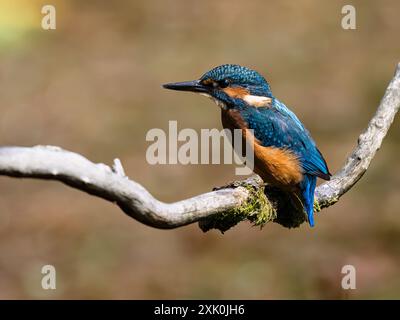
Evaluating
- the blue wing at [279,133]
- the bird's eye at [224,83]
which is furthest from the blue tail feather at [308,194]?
the bird's eye at [224,83]

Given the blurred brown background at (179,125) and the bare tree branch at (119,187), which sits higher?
the blurred brown background at (179,125)

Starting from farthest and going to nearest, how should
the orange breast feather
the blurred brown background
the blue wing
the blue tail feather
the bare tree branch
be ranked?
the blurred brown background < the blue wing < the orange breast feather < the blue tail feather < the bare tree branch

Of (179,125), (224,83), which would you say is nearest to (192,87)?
(224,83)

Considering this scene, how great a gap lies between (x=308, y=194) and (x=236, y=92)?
739mm

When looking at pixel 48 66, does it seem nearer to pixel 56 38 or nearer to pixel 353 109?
pixel 56 38

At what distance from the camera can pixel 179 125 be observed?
9.11 meters

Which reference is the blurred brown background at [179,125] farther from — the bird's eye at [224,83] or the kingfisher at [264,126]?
the bird's eye at [224,83]

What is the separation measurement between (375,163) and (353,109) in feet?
4.37

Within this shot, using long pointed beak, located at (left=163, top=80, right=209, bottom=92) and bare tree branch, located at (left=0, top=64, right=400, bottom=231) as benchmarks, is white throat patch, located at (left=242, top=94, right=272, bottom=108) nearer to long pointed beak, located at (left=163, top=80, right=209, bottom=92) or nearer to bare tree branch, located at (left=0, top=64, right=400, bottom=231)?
long pointed beak, located at (left=163, top=80, right=209, bottom=92)

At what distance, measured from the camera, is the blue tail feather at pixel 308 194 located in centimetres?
422

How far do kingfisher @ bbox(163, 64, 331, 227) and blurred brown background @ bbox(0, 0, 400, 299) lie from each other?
9.00 ft

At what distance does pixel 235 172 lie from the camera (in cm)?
855

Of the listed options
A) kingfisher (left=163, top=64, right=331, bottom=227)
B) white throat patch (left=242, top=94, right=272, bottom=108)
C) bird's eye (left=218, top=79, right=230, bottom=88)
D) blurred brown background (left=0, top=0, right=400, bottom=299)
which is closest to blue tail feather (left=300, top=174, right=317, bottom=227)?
kingfisher (left=163, top=64, right=331, bottom=227)

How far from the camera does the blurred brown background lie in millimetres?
7359
